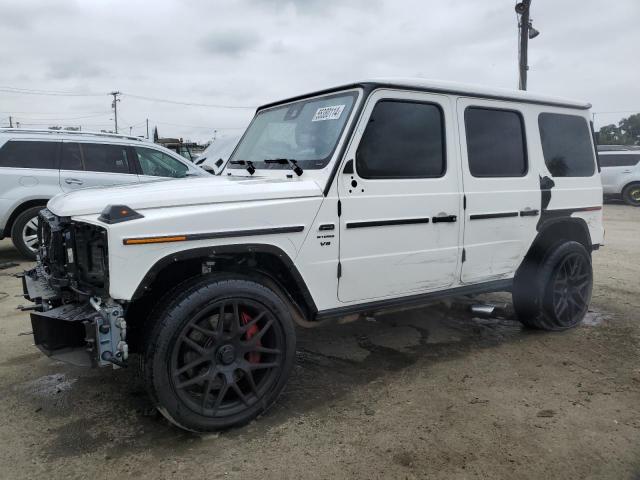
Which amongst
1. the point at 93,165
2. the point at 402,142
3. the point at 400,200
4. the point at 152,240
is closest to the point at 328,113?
the point at 402,142

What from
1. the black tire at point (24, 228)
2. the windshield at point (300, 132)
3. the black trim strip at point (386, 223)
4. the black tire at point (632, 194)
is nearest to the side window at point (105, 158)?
the black tire at point (24, 228)

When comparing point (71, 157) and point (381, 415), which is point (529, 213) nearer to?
point (381, 415)

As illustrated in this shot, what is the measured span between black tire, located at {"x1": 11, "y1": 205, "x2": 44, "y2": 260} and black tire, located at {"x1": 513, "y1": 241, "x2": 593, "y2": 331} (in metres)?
6.60

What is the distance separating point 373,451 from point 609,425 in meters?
1.46

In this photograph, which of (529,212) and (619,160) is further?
(619,160)

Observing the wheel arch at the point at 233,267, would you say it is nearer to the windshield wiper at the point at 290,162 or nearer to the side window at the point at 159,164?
the windshield wiper at the point at 290,162

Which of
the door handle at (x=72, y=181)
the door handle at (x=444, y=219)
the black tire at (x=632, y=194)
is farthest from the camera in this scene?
the black tire at (x=632, y=194)

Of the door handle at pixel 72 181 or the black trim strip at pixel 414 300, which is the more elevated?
the door handle at pixel 72 181

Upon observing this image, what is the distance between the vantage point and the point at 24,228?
24.7 ft

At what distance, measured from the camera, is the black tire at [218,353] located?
2729 millimetres

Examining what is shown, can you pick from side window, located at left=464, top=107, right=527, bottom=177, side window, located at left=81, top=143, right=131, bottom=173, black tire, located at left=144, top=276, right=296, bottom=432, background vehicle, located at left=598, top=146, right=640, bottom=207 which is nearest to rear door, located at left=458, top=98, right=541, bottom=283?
side window, located at left=464, top=107, right=527, bottom=177

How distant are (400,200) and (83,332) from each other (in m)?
2.11

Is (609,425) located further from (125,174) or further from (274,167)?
(125,174)

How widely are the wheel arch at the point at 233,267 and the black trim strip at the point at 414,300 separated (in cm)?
18
